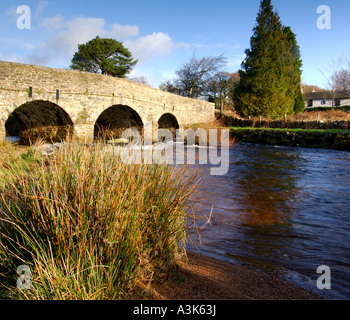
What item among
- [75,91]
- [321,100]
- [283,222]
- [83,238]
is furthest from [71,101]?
[321,100]

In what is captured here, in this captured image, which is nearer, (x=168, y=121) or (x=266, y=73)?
(x=168, y=121)

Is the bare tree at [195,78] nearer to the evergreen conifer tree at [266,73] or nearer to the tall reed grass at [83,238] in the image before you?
the evergreen conifer tree at [266,73]

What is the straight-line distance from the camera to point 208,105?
89.0ft

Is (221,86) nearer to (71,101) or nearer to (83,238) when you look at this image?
(71,101)

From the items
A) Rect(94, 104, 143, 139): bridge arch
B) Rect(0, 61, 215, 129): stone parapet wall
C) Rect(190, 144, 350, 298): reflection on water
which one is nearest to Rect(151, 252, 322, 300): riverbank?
Rect(190, 144, 350, 298): reflection on water

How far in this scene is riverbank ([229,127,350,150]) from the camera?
17.1 meters

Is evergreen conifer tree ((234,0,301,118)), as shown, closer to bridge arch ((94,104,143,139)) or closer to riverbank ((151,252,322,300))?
bridge arch ((94,104,143,139))

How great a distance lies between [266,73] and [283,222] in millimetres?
24147

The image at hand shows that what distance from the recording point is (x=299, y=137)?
1894 centimetres

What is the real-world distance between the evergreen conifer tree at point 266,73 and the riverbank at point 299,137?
5.97 m

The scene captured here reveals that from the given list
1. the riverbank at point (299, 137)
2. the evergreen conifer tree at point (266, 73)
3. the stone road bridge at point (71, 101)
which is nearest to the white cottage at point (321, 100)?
the evergreen conifer tree at point (266, 73)

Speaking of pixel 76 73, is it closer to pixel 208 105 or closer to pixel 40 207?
pixel 40 207

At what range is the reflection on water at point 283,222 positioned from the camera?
3637 mm
